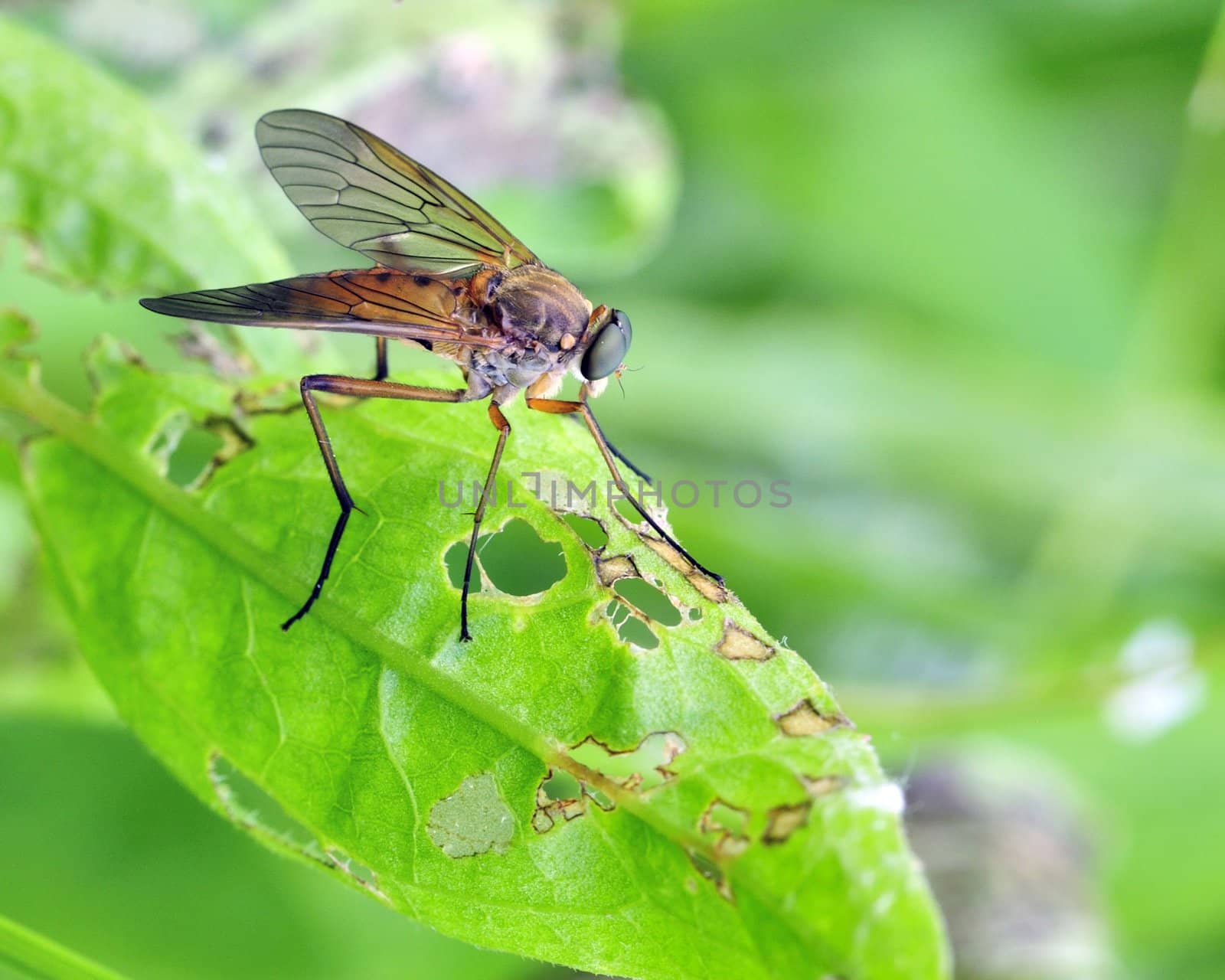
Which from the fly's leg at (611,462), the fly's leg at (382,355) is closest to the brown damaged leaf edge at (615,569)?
the fly's leg at (611,462)

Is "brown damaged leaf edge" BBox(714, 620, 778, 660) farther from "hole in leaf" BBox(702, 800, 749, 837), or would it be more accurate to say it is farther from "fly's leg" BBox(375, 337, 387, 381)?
"fly's leg" BBox(375, 337, 387, 381)

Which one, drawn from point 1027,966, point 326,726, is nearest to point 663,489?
point 1027,966

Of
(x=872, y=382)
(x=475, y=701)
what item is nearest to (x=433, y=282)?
(x=475, y=701)

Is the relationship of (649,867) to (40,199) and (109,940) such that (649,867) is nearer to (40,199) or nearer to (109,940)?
(40,199)

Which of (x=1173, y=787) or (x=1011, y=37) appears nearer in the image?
(x=1173, y=787)

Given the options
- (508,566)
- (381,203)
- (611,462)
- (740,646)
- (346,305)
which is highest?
(381,203)

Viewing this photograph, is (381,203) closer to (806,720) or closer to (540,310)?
(540,310)

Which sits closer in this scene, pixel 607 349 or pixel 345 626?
pixel 345 626
